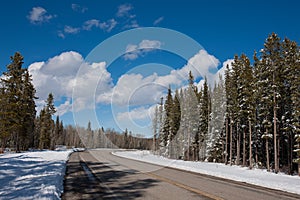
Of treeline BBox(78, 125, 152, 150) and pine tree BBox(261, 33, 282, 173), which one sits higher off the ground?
pine tree BBox(261, 33, 282, 173)

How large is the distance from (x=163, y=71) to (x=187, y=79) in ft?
55.4

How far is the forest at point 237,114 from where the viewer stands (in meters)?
25.7

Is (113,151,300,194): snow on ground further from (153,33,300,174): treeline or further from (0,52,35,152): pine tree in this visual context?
(0,52,35,152): pine tree

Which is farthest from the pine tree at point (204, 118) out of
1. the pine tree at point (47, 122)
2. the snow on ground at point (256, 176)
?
the pine tree at point (47, 122)

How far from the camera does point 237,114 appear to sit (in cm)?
3378

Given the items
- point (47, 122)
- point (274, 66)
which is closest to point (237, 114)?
point (274, 66)

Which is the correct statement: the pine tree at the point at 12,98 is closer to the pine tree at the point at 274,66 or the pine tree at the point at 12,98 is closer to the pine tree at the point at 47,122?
the pine tree at the point at 47,122

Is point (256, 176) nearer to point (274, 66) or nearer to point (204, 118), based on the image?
point (274, 66)

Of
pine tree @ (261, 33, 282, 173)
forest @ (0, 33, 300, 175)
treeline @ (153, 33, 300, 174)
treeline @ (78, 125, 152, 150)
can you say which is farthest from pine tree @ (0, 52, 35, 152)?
treeline @ (78, 125, 152, 150)

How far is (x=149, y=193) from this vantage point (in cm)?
917

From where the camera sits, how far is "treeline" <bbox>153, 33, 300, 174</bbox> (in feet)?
83.7

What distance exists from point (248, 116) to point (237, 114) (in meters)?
4.46

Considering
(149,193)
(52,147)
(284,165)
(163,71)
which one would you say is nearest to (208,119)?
(284,165)

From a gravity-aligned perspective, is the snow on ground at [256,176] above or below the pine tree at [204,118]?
below
